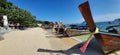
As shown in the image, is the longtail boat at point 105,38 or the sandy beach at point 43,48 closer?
the longtail boat at point 105,38

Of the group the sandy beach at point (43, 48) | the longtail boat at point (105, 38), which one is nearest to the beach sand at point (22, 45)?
the sandy beach at point (43, 48)

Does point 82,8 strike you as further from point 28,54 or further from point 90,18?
point 28,54

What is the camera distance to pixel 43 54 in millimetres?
8844

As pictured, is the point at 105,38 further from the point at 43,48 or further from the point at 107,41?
the point at 43,48

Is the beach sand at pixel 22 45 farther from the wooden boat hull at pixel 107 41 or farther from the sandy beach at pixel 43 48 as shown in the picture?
the wooden boat hull at pixel 107 41

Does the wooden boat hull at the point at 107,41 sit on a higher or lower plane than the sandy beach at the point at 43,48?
higher

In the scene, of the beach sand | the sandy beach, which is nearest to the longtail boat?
the sandy beach

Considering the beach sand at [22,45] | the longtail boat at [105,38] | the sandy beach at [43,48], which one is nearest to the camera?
the longtail boat at [105,38]

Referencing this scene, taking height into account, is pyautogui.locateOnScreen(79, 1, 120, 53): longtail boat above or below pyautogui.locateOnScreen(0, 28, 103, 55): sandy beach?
above

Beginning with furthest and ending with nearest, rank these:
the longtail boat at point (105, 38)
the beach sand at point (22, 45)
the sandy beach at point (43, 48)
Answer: the beach sand at point (22, 45)
the sandy beach at point (43, 48)
the longtail boat at point (105, 38)

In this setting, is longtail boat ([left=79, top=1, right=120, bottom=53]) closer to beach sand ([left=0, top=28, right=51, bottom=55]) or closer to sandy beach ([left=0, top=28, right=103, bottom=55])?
sandy beach ([left=0, top=28, right=103, bottom=55])

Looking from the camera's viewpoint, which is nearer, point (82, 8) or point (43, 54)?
point (82, 8)

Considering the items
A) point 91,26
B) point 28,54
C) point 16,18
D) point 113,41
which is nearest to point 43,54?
point 28,54

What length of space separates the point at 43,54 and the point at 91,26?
279cm
